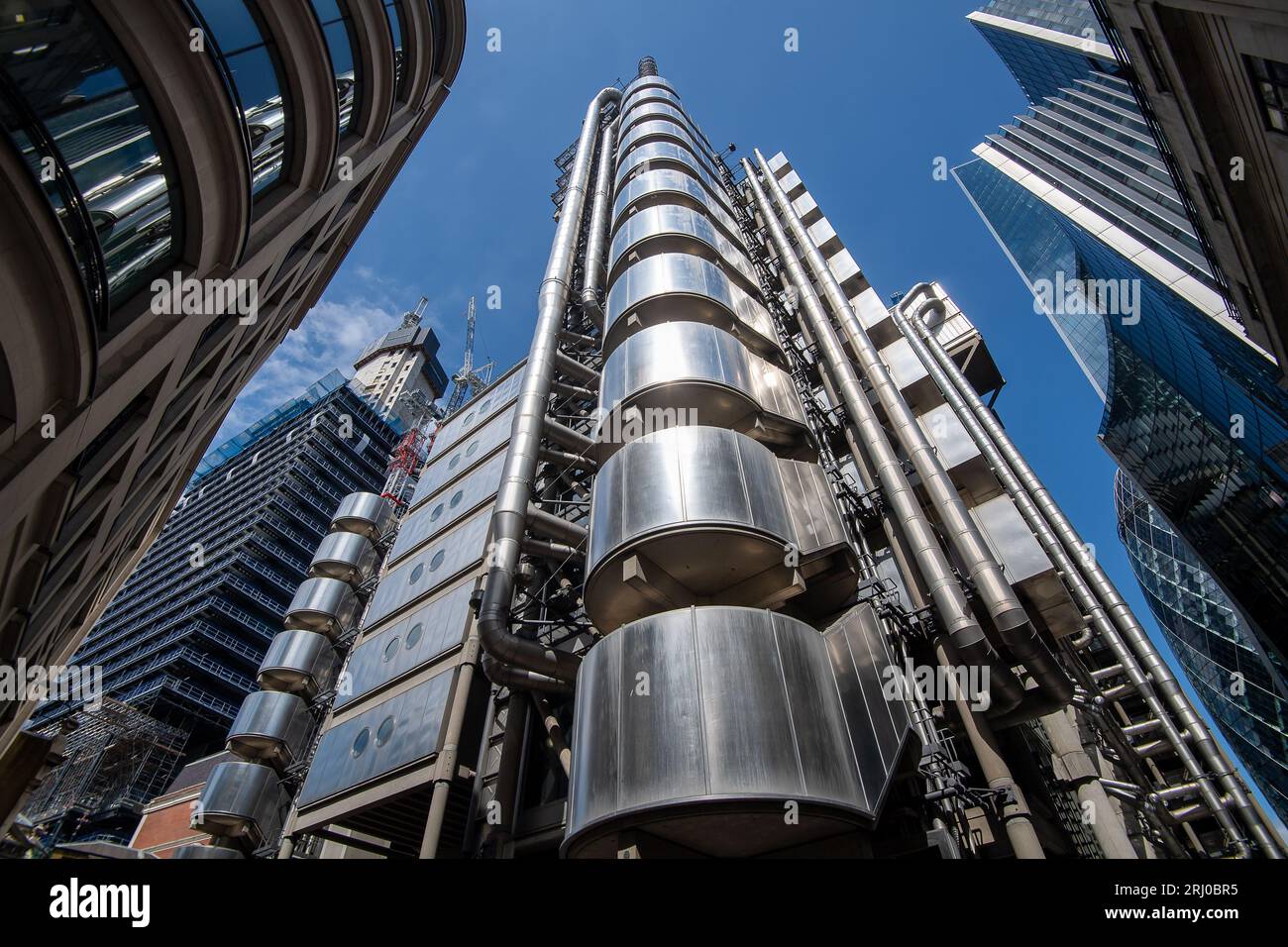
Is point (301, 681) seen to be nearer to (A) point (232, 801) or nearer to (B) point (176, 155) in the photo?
(A) point (232, 801)

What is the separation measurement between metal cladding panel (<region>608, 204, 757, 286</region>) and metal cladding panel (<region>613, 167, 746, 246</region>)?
121 centimetres

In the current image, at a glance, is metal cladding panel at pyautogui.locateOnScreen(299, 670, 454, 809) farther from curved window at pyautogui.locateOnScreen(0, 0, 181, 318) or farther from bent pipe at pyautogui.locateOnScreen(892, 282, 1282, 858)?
bent pipe at pyautogui.locateOnScreen(892, 282, 1282, 858)

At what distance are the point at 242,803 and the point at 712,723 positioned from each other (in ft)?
92.2

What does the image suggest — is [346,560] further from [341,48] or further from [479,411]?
[341,48]

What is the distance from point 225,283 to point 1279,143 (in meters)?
17.1

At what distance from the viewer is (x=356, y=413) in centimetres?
10188

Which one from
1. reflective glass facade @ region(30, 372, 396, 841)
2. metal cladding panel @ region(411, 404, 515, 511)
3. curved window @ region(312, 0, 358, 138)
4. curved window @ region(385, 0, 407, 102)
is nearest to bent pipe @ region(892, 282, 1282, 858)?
metal cladding panel @ region(411, 404, 515, 511)

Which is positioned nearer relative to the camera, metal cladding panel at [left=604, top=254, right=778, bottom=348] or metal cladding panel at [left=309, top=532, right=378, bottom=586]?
metal cladding panel at [left=604, top=254, right=778, bottom=348]

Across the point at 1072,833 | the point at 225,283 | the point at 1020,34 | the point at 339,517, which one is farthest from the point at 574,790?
the point at 1020,34

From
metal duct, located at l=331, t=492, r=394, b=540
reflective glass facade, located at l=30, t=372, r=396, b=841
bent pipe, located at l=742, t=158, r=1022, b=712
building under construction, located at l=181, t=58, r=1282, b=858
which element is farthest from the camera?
reflective glass facade, located at l=30, t=372, r=396, b=841

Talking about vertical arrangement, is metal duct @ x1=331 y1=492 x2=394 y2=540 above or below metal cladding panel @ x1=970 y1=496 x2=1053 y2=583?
above

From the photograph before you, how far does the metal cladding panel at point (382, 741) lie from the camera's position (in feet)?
54.0

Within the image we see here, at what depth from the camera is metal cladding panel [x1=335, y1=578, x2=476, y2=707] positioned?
18.9 metres

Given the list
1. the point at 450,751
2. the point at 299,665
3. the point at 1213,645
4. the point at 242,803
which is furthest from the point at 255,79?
the point at 1213,645
